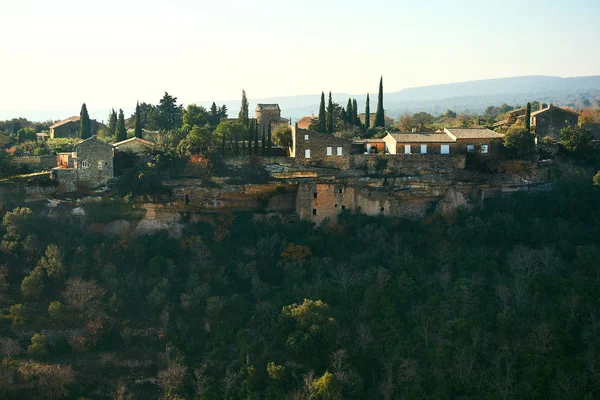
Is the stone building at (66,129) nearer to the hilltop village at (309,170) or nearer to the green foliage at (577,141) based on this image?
the hilltop village at (309,170)

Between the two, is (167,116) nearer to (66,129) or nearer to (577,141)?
(66,129)

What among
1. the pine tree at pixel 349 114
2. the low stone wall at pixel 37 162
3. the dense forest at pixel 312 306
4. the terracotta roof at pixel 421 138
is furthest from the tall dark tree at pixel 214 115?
the terracotta roof at pixel 421 138

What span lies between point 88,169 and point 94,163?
36 cm

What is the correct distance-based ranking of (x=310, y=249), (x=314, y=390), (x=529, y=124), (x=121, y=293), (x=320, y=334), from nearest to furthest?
(x=314, y=390)
(x=320, y=334)
(x=121, y=293)
(x=310, y=249)
(x=529, y=124)

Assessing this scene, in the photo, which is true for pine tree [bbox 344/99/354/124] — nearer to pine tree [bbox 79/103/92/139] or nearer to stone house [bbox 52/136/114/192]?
pine tree [bbox 79/103/92/139]

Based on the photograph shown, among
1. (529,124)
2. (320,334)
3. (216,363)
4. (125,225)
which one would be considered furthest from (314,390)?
(529,124)

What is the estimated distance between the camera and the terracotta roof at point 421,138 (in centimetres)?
3330

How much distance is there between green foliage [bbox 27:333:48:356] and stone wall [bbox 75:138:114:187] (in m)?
8.03

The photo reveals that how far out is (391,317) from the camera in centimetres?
2609

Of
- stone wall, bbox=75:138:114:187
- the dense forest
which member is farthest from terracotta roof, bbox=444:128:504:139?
stone wall, bbox=75:138:114:187

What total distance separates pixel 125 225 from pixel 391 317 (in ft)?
40.3

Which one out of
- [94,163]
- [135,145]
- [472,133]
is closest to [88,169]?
[94,163]

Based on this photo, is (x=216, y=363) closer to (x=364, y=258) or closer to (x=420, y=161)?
(x=364, y=258)

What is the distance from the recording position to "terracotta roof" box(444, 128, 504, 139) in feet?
110
